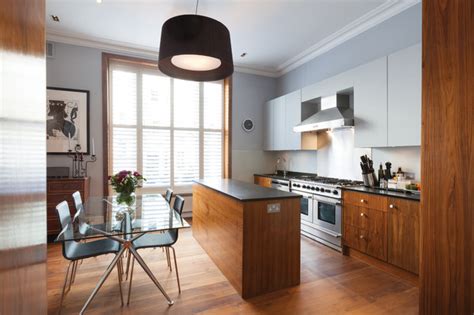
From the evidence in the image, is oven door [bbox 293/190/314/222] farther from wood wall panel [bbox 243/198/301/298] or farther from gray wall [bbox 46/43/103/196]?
gray wall [bbox 46/43/103/196]

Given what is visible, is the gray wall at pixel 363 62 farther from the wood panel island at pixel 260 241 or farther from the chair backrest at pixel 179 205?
the chair backrest at pixel 179 205

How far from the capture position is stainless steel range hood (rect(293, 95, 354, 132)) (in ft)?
11.0

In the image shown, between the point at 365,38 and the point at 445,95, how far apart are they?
2.88 meters

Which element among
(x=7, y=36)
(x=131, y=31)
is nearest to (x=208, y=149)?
(x=131, y=31)

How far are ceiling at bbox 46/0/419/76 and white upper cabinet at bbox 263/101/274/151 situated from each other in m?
1.15

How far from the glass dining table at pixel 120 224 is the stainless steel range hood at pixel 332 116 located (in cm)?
239

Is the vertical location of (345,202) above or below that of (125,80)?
below

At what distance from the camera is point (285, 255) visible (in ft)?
7.75

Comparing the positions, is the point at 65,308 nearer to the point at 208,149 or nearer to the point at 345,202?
the point at 345,202

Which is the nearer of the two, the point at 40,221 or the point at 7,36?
the point at 7,36

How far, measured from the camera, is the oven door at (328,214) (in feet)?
10.5

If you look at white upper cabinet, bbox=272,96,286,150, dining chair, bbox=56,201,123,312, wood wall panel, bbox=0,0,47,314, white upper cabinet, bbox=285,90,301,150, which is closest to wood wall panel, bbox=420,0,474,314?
wood wall panel, bbox=0,0,47,314

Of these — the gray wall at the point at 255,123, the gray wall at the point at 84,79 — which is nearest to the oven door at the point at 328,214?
the gray wall at the point at 255,123

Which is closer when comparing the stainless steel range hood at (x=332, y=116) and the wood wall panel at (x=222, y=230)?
the wood wall panel at (x=222, y=230)
